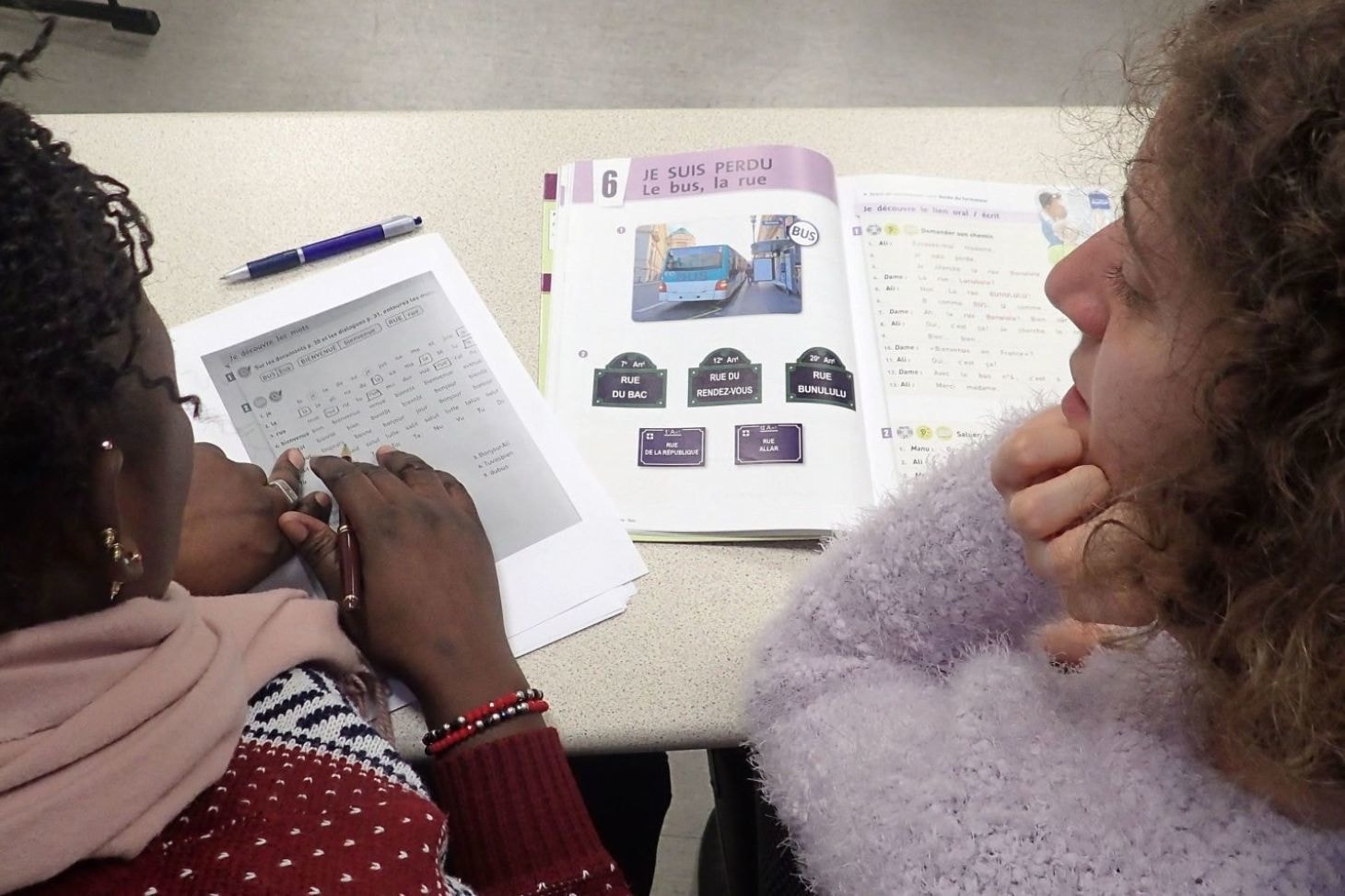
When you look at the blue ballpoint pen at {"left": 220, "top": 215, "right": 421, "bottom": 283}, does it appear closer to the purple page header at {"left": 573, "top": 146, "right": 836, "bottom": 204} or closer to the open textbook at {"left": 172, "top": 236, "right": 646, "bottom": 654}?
the open textbook at {"left": 172, "top": 236, "right": 646, "bottom": 654}

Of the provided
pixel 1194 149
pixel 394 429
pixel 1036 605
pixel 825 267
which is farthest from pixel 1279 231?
pixel 394 429

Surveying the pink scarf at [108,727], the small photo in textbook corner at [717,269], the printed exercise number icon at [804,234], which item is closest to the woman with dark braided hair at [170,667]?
the pink scarf at [108,727]

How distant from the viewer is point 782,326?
0.74 metres

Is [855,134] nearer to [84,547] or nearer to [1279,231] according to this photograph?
[1279,231]

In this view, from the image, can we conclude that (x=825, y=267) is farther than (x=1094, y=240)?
Yes

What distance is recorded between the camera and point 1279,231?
0.36 meters

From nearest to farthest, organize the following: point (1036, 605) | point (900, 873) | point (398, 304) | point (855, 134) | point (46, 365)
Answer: point (46, 365), point (900, 873), point (1036, 605), point (398, 304), point (855, 134)

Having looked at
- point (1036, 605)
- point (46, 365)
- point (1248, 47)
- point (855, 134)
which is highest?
point (855, 134)

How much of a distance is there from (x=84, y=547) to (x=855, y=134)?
72 cm

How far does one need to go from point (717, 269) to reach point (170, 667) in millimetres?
491

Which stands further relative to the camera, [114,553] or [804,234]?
[804,234]

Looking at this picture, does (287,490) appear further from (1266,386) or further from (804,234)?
(1266,386)

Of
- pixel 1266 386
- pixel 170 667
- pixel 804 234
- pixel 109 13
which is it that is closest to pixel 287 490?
pixel 170 667

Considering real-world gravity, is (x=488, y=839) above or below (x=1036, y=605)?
below
